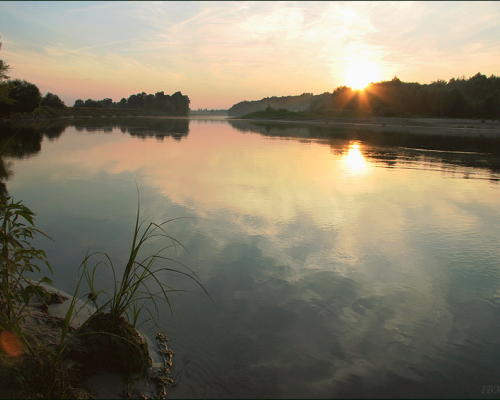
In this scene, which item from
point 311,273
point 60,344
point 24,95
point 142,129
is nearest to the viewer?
point 60,344

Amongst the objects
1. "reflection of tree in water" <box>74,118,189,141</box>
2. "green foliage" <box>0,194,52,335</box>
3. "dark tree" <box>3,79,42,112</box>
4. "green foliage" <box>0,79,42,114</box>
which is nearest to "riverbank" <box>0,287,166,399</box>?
"green foliage" <box>0,194,52,335</box>

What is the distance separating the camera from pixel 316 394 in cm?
255

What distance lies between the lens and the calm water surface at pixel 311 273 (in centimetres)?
279

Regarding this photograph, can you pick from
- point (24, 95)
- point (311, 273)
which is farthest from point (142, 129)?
point (311, 273)

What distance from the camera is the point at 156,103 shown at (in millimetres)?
160500

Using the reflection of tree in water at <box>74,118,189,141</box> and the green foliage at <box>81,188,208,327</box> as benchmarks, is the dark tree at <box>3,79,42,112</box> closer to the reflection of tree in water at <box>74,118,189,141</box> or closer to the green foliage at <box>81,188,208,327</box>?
the reflection of tree in water at <box>74,118,189,141</box>

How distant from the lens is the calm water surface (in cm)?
279

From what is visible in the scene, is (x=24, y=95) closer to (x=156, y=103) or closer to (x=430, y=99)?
(x=430, y=99)

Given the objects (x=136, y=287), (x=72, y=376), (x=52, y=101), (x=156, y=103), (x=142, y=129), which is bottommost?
(x=72, y=376)

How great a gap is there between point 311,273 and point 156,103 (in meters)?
169

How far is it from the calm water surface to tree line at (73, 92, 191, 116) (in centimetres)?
15292

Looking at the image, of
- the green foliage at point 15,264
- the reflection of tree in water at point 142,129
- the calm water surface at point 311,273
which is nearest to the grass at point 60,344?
the green foliage at point 15,264

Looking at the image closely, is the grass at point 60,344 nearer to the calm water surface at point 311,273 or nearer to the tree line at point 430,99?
the calm water surface at point 311,273

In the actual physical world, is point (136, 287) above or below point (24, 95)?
below
